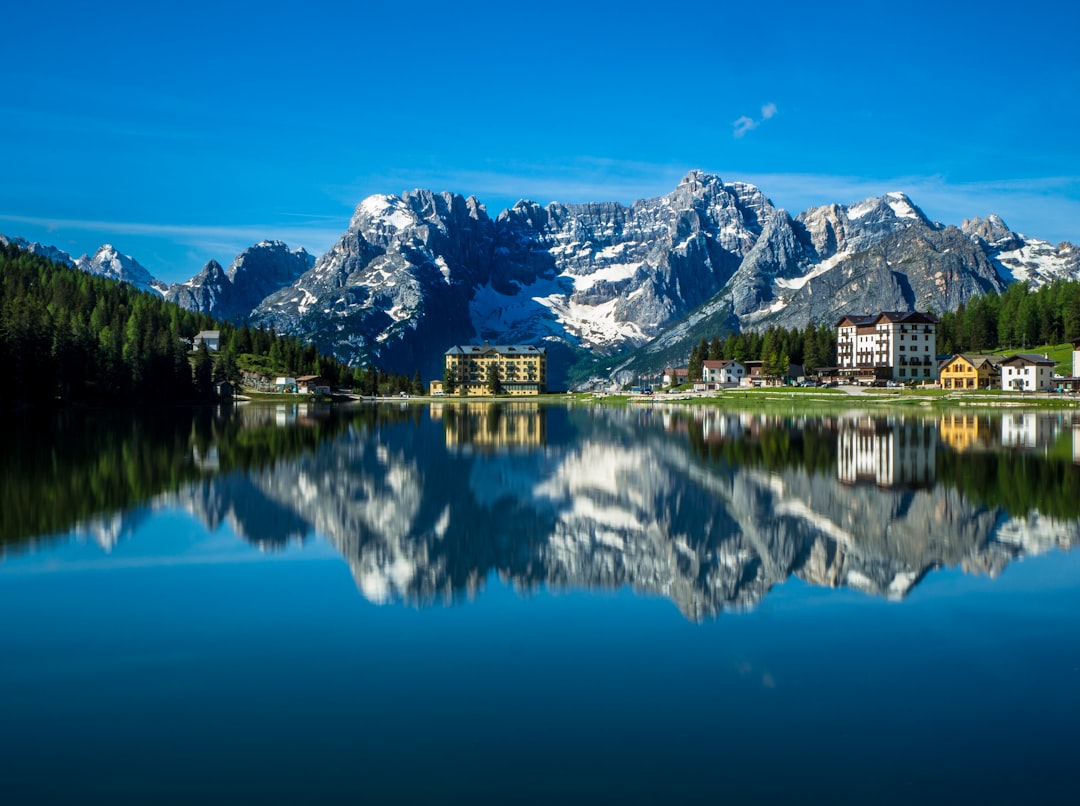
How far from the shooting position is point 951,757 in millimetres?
11742

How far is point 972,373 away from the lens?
155500 mm

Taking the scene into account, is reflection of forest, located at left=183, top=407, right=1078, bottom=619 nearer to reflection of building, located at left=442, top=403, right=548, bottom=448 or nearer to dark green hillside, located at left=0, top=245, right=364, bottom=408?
reflection of building, located at left=442, top=403, right=548, bottom=448

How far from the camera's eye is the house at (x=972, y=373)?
508ft

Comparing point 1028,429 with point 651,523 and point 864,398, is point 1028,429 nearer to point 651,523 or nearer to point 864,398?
point 651,523

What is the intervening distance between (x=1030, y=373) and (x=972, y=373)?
10021mm

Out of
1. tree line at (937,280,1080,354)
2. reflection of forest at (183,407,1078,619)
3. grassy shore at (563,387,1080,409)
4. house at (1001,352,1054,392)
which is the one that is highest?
tree line at (937,280,1080,354)

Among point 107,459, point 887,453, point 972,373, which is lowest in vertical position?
point 887,453

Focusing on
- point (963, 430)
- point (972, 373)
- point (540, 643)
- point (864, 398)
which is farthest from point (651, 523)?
point (972, 373)

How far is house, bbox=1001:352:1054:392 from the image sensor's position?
146m

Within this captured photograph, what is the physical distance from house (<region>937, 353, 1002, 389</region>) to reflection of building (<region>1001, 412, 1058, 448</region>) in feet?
165

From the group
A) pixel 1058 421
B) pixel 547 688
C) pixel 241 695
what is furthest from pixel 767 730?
pixel 1058 421

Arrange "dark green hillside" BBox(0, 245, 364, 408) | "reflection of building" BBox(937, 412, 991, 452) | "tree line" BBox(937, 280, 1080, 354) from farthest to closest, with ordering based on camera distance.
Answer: "tree line" BBox(937, 280, 1080, 354) < "dark green hillside" BBox(0, 245, 364, 408) < "reflection of building" BBox(937, 412, 991, 452)

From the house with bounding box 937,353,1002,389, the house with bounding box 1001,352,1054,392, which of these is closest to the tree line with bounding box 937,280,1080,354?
the house with bounding box 937,353,1002,389

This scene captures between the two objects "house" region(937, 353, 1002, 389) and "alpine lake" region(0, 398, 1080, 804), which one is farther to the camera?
"house" region(937, 353, 1002, 389)
